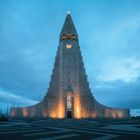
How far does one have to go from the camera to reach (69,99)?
59.8 meters

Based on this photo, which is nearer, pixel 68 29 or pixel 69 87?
pixel 69 87

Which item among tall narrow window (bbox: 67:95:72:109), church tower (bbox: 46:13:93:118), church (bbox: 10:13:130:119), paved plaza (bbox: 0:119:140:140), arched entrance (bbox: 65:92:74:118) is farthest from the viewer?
tall narrow window (bbox: 67:95:72:109)

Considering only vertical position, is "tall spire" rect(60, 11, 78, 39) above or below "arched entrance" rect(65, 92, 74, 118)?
above

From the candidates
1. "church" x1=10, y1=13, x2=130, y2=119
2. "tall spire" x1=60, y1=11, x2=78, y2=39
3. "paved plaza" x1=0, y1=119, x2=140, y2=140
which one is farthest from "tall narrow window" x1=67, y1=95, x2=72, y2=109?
"paved plaza" x1=0, y1=119, x2=140, y2=140

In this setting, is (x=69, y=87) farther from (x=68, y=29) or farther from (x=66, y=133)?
(x=66, y=133)

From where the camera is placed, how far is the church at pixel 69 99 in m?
59.1

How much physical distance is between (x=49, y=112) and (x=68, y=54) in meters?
18.2

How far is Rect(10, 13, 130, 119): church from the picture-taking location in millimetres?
59125

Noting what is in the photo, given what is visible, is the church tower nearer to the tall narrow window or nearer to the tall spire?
the tall narrow window

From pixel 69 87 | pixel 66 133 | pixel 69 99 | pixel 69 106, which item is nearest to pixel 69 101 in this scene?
pixel 69 99

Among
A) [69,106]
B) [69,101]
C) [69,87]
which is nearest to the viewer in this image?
[69,87]

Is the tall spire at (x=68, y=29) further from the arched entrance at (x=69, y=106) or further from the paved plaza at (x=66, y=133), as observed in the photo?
the paved plaza at (x=66, y=133)

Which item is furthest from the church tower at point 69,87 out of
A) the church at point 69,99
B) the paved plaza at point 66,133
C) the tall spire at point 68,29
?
the paved plaza at point 66,133

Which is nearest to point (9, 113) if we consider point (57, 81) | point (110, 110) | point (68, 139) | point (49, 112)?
point (49, 112)
